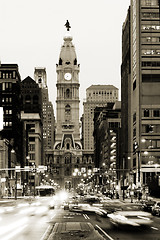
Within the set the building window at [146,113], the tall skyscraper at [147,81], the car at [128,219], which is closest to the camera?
the car at [128,219]

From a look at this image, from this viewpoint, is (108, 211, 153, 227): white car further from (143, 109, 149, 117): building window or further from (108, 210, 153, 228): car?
(143, 109, 149, 117): building window

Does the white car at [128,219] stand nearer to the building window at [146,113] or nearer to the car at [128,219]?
the car at [128,219]

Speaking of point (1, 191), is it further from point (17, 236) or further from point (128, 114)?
point (17, 236)

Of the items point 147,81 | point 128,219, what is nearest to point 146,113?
point 147,81

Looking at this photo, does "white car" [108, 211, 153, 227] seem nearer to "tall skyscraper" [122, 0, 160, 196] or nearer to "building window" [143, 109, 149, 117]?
"tall skyscraper" [122, 0, 160, 196]

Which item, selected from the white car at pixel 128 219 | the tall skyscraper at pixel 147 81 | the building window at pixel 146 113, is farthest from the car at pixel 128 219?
the building window at pixel 146 113

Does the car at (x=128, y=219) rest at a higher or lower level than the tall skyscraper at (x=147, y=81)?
lower

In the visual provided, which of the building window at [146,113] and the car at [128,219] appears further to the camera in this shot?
the building window at [146,113]

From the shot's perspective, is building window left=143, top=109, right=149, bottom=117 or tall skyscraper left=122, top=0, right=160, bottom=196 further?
building window left=143, top=109, right=149, bottom=117

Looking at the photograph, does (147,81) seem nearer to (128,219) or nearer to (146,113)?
(146,113)

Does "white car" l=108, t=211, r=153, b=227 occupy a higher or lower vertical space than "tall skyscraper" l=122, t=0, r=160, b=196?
lower

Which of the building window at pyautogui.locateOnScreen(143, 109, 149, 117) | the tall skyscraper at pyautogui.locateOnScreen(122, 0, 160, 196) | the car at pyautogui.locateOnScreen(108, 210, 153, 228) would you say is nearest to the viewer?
the car at pyautogui.locateOnScreen(108, 210, 153, 228)

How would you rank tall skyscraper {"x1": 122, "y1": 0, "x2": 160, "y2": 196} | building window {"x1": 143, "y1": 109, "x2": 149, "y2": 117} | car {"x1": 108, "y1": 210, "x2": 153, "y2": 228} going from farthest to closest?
building window {"x1": 143, "y1": 109, "x2": 149, "y2": 117}, tall skyscraper {"x1": 122, "y1": 0, "x2": 160, "y2": 196}, car {"x1": 108, "y1": 210, "x2": 153, "y2": 228}

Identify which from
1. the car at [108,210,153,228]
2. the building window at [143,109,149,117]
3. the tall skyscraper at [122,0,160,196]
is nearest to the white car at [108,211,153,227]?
the car at [108,210,153,228]
